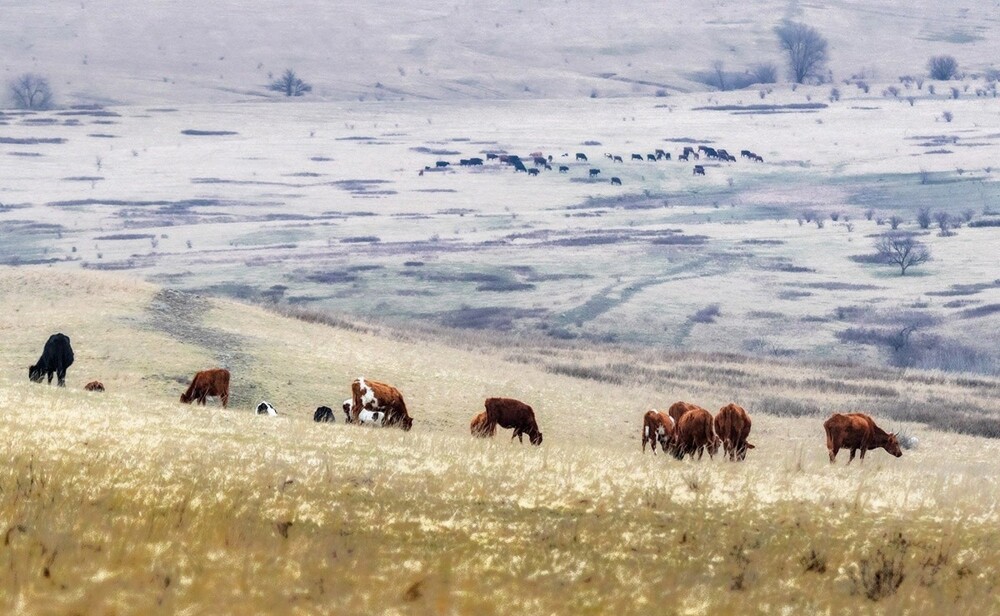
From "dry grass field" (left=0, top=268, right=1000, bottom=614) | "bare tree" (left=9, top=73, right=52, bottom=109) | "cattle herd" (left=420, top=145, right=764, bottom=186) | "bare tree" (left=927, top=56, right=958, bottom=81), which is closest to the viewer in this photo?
"dry grass field" (left=0, top=268, right=1000, bottom=614)

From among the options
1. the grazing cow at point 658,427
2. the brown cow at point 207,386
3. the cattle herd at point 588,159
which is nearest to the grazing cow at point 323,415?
the brown cow at point 207,386

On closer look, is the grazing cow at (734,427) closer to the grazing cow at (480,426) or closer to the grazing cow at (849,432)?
the grazing cow at (849,432)

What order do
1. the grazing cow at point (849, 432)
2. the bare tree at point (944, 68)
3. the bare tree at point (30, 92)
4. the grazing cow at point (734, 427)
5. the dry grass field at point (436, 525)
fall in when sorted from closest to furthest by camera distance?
the dry grass field at point (436, 525) → the grazing cow at point (734, 427) → the grazing cow at point (849, 432) → the bare tree at point (30, 92) → the bare tree at point (944, 68)

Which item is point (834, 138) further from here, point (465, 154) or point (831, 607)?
point (831, 607)

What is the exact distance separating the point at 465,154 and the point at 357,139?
14.4 meters

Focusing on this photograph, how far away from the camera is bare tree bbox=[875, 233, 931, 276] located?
79244mm

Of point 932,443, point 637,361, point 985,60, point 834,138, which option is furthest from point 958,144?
point 932,443

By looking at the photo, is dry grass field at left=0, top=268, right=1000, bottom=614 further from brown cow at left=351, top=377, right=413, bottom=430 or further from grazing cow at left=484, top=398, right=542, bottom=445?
grazing cow at left=484, top=398, right=542, bottom=445

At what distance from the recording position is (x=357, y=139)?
5561 inches

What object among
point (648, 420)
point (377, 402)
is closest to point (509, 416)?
point (377, 402)

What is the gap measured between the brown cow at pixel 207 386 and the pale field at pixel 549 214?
111 feet

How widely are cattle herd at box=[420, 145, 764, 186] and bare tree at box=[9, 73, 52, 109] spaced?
60997 millimetres

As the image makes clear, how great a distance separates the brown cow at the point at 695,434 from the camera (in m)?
19.9

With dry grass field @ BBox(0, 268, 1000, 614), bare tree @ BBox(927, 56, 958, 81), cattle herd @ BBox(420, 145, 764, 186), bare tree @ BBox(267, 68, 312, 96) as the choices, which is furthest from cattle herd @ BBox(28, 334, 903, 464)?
bare tree @ BBox(927, 56, 958, 81)
